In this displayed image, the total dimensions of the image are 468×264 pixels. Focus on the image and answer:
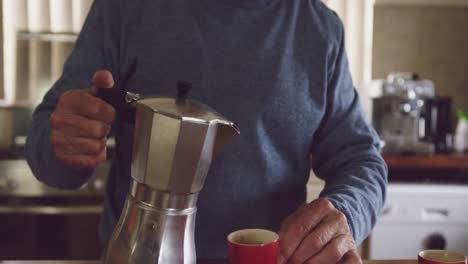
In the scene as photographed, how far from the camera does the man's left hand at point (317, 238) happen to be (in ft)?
2.67

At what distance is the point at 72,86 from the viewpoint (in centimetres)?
97

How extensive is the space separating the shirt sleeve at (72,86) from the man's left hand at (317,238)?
327 millimetres

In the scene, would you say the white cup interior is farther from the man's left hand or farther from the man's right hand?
the man's right hand

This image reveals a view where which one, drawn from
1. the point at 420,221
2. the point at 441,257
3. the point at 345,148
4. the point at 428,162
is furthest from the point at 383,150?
the point at 441,257

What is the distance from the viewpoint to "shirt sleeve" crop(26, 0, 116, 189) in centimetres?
92

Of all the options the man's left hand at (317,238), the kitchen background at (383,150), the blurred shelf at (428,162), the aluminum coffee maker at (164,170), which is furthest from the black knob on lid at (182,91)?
the blurred shelf at (428,162)

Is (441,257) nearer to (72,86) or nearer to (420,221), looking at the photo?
(72,86)

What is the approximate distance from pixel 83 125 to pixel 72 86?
0.25 m

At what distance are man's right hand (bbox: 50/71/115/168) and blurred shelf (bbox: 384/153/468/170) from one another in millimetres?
1554

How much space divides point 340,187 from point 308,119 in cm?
14

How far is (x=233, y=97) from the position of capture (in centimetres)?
104

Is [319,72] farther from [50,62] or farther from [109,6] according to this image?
[50,62]

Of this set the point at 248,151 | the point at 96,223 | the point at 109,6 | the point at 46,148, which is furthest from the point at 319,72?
the point at 96,223

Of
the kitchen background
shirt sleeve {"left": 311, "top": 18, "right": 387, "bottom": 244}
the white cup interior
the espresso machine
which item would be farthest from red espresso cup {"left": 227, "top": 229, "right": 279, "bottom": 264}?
the espresso machine
